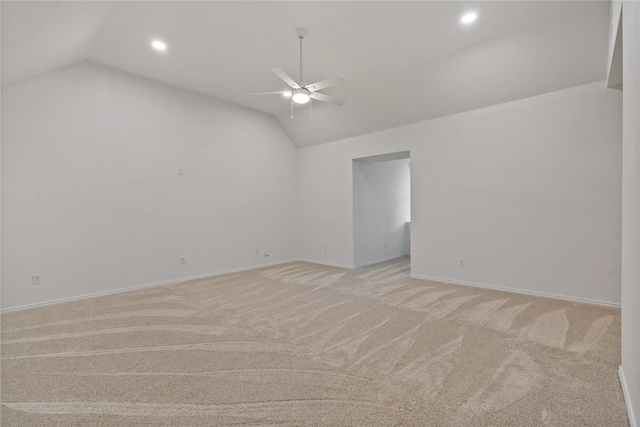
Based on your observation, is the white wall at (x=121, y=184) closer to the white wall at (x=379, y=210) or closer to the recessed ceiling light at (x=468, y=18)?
the white wall at (x=379, y=210)

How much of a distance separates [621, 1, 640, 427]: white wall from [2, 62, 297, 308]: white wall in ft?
17.6

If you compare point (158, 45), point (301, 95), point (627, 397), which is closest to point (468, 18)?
point (301, 95)

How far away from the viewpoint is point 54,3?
2.44 meters

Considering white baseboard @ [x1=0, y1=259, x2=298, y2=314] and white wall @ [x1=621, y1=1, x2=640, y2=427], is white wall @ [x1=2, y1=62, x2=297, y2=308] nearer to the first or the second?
white baseboard @ [x1=0, y1=259, x2=298, y2=314]

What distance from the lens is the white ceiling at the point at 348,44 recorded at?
2848 mm

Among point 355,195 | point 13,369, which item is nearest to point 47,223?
point 13,369

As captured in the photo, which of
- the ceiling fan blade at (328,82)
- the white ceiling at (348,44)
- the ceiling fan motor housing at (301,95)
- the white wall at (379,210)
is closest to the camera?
the white ceiling at (348,44)

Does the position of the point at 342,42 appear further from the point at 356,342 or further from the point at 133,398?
the point at 133,398

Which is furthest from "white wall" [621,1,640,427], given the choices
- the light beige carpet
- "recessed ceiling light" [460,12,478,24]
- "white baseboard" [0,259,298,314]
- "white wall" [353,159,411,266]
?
"white baseboard" [0,259,298,314]

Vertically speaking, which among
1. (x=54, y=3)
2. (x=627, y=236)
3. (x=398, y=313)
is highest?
(x=54, y=3)

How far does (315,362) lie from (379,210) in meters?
4.76

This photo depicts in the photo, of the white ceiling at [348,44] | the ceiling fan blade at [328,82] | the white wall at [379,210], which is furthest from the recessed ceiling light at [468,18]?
the white wall at [379,210]

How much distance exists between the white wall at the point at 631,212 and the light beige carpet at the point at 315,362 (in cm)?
26

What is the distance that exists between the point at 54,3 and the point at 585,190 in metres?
5.98
